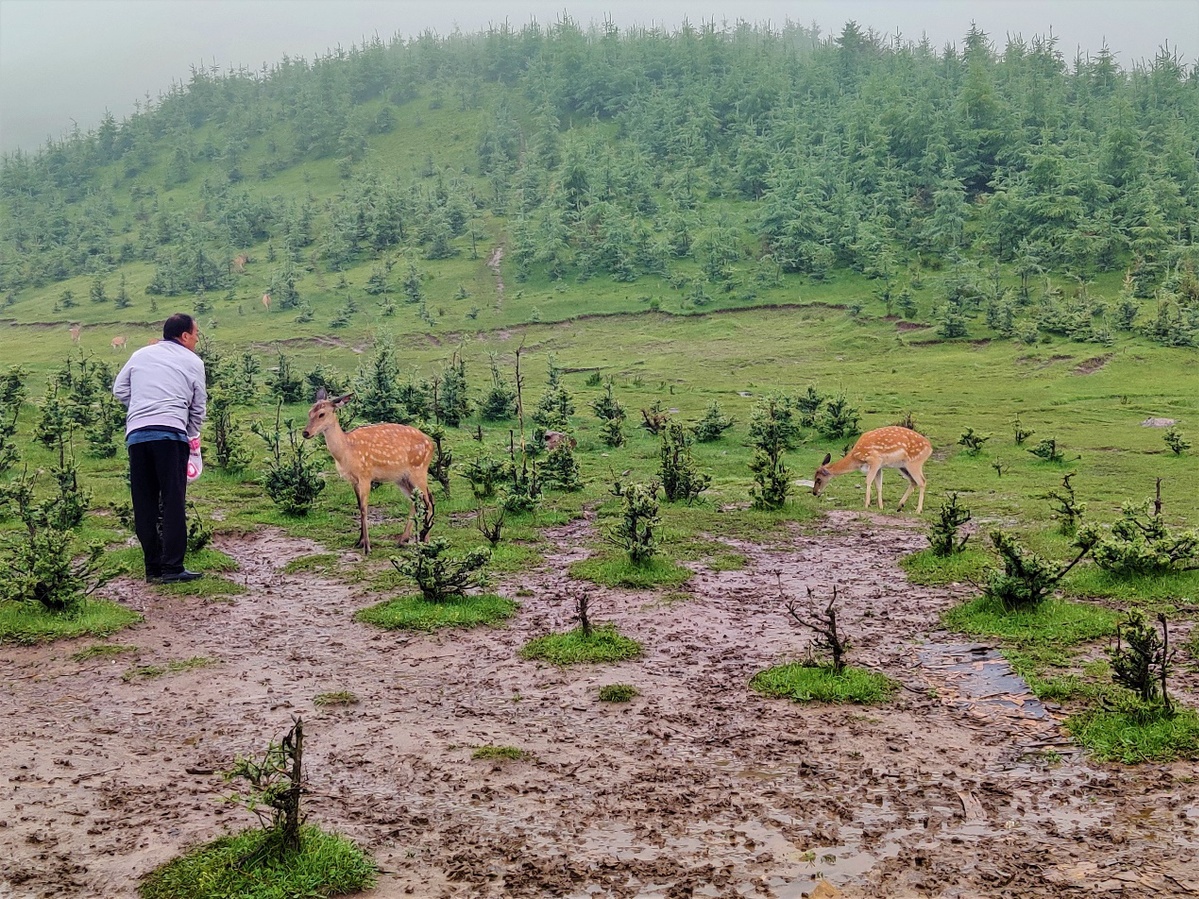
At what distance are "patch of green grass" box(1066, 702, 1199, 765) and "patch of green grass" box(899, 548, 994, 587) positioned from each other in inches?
179

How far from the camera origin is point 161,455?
10945 mm

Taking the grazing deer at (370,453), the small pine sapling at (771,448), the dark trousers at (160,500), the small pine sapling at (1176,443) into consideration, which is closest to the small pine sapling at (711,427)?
the small pine sapling at (771,448)

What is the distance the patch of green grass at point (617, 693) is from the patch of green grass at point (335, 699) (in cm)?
206

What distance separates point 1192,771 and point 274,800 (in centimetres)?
574

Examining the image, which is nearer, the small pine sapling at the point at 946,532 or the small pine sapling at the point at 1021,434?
the small pine sapling at the point at 946,532

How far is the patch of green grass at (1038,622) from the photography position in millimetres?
9148

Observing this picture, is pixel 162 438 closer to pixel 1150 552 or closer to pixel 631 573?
pixel 631 573

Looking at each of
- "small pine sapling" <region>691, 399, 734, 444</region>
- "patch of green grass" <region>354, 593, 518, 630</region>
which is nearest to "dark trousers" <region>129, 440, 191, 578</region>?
"patch of green grass" <region>354, 593, 518, 630</region>

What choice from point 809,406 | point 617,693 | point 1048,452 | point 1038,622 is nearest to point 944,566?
point 1038,622

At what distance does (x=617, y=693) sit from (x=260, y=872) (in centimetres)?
363

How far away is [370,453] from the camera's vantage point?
47.9 feet

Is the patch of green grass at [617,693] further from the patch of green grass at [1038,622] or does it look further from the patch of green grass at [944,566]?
the patch of green grass at [944,566]

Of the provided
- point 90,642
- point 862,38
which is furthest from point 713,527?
point 862,38

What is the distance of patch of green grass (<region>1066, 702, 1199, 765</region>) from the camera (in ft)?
21.5
